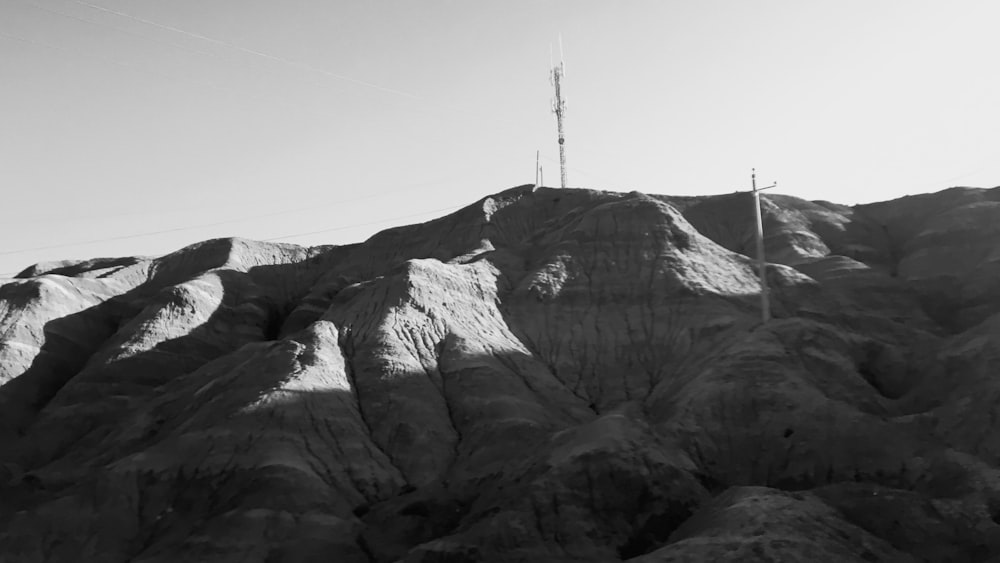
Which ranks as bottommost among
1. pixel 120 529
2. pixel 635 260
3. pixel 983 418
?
pixel 120 529

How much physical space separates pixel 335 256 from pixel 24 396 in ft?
109

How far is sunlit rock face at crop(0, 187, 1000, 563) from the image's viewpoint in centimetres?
3684

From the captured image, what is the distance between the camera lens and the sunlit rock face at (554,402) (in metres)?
36.8

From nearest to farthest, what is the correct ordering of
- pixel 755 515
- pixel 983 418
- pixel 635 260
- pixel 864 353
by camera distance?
pixel 755 515
pixel 983 418
pixel 864 353
pixel 635 260

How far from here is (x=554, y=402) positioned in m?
52.7

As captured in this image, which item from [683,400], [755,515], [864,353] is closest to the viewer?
[755,515]

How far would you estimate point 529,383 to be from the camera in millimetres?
54062

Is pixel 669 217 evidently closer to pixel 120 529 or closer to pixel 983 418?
pixel 983 418

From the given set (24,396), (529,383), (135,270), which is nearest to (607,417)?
(529,383)

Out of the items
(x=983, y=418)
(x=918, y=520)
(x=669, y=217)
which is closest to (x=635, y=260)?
(x=669, y=217)

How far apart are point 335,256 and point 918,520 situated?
224 ft

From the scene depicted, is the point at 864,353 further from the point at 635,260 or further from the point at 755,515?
the point at 755,515

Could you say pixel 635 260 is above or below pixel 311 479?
above

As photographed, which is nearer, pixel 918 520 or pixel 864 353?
pixel 918 520
